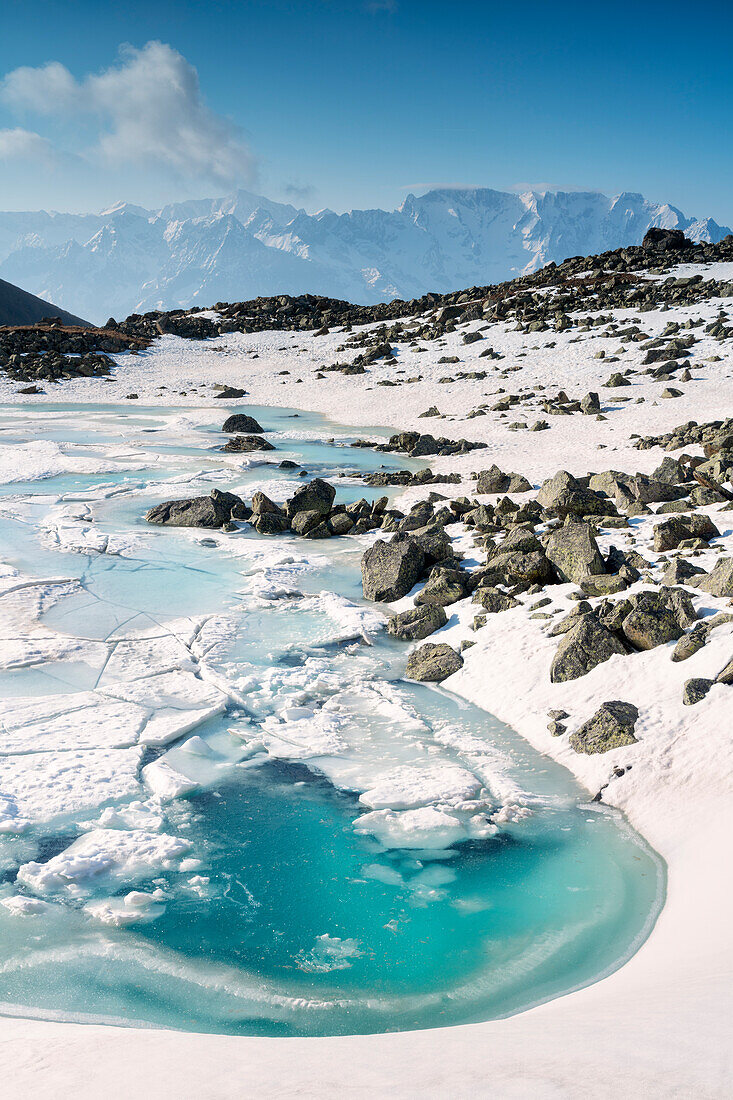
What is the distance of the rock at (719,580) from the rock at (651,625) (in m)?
0.69

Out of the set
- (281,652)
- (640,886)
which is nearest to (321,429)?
(281,652)

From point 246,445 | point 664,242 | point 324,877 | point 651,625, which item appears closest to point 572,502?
point 651,625

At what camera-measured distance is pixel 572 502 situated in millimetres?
12117

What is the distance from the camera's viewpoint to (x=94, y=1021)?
3809 mm

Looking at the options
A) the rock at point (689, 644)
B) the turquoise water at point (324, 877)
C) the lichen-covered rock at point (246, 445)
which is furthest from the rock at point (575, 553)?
the lichen-covered rock at point (246, 445)

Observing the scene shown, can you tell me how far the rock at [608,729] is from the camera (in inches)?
244

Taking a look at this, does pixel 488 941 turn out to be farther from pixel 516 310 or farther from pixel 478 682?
pixel 516 310

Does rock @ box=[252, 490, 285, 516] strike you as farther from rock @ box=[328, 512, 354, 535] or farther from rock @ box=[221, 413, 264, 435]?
rock @ box=[221, 413, 264, 435]

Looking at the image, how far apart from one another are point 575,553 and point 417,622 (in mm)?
2202

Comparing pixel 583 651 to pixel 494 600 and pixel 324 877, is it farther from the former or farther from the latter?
pixel 324 877

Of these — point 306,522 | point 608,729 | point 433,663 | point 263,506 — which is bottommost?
point 433,663

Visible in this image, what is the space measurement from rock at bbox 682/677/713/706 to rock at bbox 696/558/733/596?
5.50ft

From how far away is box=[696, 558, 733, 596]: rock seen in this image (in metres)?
7.62

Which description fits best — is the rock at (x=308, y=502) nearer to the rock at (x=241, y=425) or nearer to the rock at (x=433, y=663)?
the rock at (x=433, y=663)
